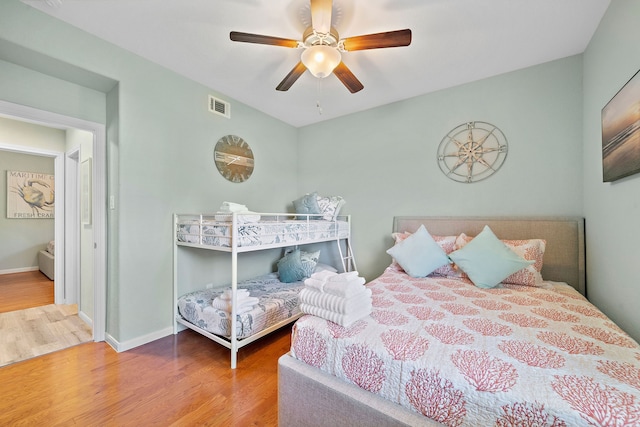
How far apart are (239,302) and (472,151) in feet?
8.96

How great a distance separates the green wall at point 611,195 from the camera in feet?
4.58

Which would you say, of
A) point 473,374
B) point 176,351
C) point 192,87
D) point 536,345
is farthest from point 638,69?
point 176,351

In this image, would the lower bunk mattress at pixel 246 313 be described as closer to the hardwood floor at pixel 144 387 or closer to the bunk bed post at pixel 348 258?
the hardwood floor at pixel 144 387

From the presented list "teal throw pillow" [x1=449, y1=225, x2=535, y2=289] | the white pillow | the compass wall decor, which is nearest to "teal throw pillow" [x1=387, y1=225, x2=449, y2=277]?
"teal throw pillow" [x1=449, y1=225, x2=535, y2=289]

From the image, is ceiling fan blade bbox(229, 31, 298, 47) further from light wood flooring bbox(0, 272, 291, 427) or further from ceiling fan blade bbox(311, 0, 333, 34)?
light wood flooring bbox(0, 272, 291, 427)

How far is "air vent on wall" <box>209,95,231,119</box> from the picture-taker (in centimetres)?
284

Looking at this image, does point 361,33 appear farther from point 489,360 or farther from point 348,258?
point 348,258

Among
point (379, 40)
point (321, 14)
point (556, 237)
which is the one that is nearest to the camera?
point (321, 14)

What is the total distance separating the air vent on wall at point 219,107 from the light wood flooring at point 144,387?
2467 mm

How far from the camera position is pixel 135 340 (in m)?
2.27

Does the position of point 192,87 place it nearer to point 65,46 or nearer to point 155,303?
point 65,46

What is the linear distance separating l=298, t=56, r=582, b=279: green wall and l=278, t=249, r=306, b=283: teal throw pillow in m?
0.84

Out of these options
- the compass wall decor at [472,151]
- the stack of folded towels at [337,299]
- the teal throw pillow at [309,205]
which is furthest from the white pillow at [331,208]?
the stack of folded towels at [337,299]

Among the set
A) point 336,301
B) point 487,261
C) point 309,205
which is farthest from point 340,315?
point 309,205
